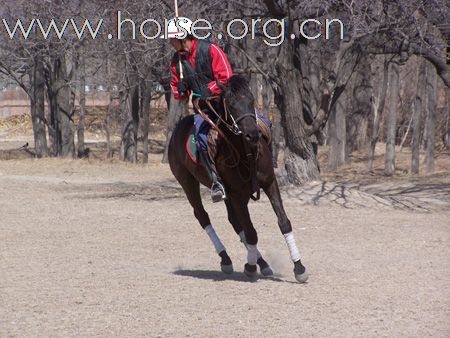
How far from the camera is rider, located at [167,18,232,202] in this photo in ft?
30.8

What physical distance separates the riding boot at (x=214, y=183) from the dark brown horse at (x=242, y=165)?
6 centimetres

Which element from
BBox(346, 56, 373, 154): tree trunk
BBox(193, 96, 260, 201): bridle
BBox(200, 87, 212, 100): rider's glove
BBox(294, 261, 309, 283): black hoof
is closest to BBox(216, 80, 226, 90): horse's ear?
BBox(193, 96, 260, 201): bridle

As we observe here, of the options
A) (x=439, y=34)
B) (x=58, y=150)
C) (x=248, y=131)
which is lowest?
(x=58, y=150)

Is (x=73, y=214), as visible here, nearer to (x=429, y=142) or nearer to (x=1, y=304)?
(x=1, y=304)

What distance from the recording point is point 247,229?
957 cm

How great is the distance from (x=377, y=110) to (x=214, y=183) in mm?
21282

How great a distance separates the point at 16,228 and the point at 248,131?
7687 mm

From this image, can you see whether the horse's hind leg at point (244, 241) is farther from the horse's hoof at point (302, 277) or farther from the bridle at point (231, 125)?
the bridle at point (231, 125)

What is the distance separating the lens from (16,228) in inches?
596

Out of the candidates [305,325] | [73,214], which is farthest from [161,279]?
[73,214]

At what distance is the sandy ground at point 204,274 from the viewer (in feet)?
24.1

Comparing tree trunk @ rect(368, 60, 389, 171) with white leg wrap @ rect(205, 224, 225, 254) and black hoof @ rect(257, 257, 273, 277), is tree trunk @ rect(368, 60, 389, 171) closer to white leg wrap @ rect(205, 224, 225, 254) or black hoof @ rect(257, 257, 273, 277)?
white leg wrap @ rect(205, 224, 225, 254)

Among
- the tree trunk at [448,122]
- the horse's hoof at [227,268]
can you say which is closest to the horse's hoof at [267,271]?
the horse's hoof at [227,268]

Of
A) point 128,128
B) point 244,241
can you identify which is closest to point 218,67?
point 244,241
